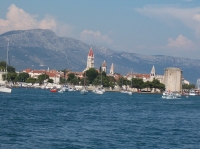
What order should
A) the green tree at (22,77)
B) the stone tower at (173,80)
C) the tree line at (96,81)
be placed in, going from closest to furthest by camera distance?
the tree line at (96,81) < the stone tower at (173,80) < the green tree at (22,77)

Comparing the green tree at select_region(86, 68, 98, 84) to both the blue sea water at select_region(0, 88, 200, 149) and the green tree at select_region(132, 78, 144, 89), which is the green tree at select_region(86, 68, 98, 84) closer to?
the green tree at select_region(132, 78, 144, 89)

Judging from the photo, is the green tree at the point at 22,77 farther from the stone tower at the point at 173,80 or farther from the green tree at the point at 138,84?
the stone tower at the point at 173,80

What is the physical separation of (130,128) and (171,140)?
16.3 feet

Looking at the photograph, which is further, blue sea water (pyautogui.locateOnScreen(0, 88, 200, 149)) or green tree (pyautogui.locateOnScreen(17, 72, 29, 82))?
green tree (pyautogui.locateOnScreen(17, 72, 29, 82))

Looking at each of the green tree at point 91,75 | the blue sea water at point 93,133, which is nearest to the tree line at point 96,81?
the green tree at point 91,75

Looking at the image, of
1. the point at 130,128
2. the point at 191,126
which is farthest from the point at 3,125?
the point at 191,126

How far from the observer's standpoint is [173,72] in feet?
481

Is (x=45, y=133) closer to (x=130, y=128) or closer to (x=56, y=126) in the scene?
(x=56, y=126)

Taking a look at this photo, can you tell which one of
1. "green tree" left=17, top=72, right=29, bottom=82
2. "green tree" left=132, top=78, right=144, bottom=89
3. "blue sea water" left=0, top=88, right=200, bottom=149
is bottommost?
"blue sea water" left=0, top=88, right=200, bottom=149

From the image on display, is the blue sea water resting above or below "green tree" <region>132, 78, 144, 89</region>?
below

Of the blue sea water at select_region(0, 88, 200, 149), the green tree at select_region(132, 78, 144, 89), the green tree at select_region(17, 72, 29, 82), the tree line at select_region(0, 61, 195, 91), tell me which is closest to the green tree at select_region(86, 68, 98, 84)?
the tree line at select_region(0, 61, 195, 91)

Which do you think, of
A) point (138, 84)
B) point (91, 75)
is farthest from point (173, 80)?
point (91, 75)

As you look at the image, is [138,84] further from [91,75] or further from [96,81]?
[91,75]

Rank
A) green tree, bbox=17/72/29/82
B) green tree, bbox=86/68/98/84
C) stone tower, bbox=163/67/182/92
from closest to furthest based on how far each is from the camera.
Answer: stone tower, bbox=163/67/182/92, green tree, bbox=86/68/98/84, green tree, bbox=17/72/29/82
